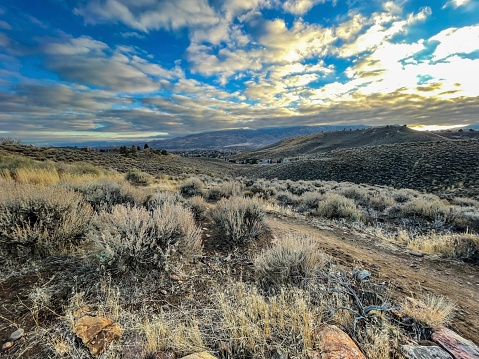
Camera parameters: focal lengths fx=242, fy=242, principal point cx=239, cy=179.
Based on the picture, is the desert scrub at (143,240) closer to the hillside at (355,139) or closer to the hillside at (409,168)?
the hillside at (409,168)

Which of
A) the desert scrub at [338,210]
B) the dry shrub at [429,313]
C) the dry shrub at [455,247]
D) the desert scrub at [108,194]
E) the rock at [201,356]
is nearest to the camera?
the rock at [201,356]

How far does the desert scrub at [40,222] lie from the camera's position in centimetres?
389

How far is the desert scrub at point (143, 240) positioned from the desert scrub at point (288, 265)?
1.26m

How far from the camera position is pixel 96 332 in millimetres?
2367

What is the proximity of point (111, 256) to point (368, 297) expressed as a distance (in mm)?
3653

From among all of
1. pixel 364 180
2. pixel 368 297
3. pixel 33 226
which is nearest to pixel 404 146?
pixel 364 180

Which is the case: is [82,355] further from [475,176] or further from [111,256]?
[475,176]

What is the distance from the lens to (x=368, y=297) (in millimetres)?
3328

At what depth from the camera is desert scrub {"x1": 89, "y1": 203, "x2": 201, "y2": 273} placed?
139 inches

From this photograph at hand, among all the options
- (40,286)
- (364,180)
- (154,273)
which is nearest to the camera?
(40,286)

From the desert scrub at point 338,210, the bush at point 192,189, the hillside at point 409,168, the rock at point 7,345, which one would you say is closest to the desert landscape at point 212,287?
the rock at point 7,345

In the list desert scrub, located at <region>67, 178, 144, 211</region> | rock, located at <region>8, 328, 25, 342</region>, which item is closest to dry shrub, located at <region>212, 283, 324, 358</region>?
rock, located at <region>8, 328, 25, 342</region>

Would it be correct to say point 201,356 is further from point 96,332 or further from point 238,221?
point 238,221

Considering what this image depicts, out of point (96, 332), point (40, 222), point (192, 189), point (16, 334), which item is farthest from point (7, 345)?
point (192, 189)
